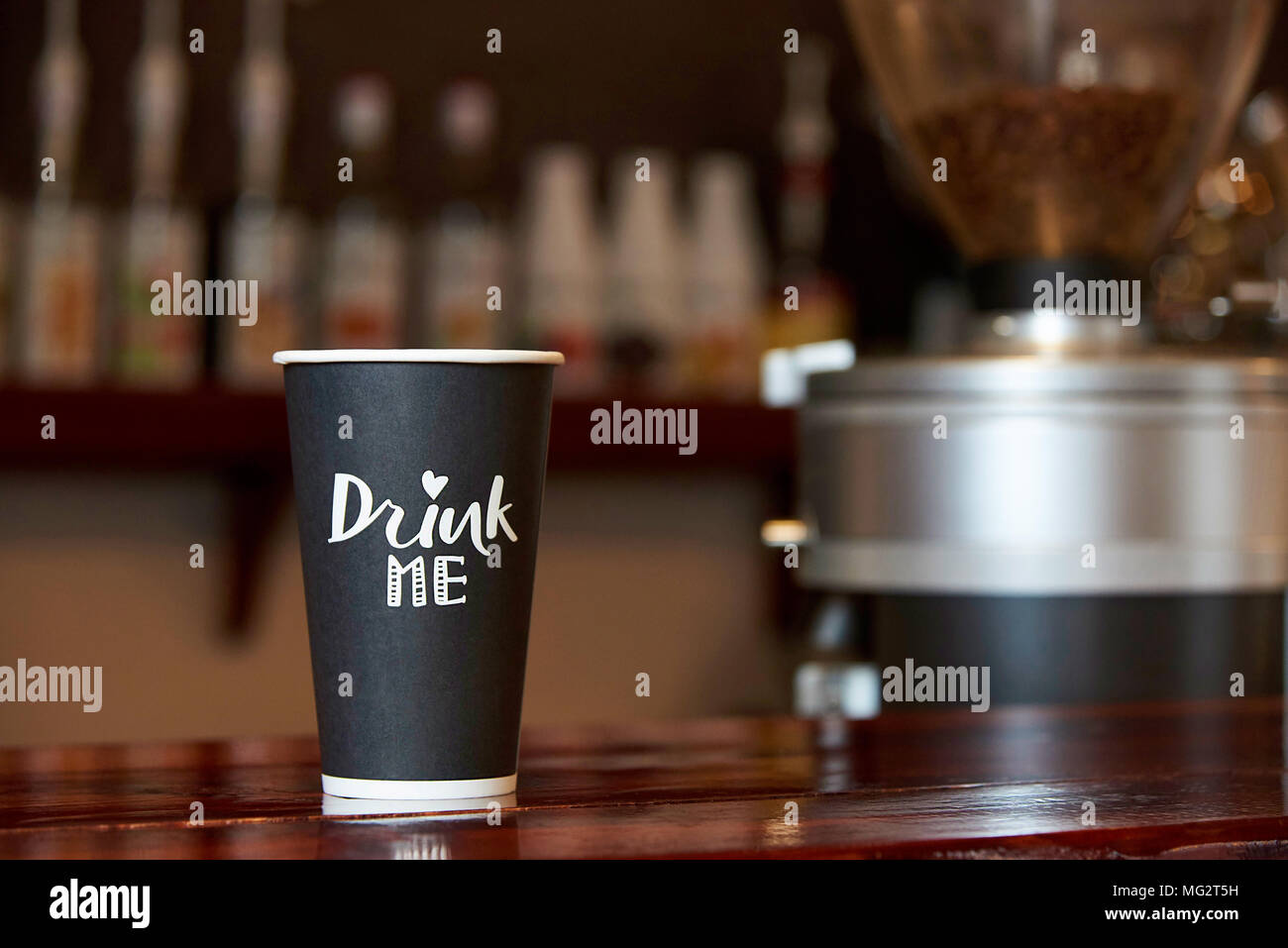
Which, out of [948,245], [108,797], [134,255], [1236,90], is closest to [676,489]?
[948,245]

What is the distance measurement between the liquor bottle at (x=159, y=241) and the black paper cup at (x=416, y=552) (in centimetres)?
119

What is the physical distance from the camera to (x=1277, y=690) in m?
0.93

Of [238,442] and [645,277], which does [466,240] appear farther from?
A: [238,442]

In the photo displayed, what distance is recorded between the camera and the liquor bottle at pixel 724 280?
6.30ft

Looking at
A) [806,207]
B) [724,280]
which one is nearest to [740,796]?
[724,280]

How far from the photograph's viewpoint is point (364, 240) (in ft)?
5.90

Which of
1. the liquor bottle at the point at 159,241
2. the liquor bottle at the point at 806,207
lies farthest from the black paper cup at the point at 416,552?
the liquor bottle at the point at 806,207

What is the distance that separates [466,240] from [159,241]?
34 cm

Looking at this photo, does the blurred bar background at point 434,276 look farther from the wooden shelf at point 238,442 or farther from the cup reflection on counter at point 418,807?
the cup reflection on counter at point 418,807

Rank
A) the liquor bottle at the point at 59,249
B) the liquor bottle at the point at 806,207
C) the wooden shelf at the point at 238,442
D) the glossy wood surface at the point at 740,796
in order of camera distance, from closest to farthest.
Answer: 1. the glossy wood surface at the point at 740,796
2. the wooden shelf at the point at 238,442
3. the liquor bottle at the point at 59,249
4. the liquor bottle at the point at 806,207

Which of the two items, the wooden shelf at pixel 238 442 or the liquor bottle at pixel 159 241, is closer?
the wooden shelf at pixel 238 442

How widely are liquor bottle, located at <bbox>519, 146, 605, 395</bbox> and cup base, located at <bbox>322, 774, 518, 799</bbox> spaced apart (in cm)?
128

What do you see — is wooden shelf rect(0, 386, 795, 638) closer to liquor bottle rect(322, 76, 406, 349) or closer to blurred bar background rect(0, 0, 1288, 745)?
blurred bar background rect(0, 0, 1288, 745)
